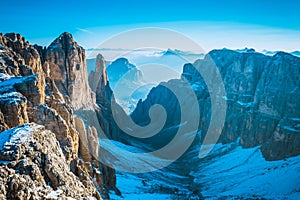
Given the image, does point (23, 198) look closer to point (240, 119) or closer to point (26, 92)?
point (26, 92)

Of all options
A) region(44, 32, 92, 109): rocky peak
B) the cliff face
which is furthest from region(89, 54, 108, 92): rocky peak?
the cliff face

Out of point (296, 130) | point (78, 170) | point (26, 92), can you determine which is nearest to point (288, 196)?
point (296, 130)

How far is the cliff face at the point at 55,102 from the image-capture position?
119 feet

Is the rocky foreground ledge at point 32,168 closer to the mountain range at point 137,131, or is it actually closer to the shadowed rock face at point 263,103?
the mountain range at point 137,131

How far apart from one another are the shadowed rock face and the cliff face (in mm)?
69686

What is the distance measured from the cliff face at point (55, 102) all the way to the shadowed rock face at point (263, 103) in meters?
Result: 69.7

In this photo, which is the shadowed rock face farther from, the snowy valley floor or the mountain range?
the snowy valley floor

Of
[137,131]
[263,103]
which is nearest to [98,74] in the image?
[137,131]

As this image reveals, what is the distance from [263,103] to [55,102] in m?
102

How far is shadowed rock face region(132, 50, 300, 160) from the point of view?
113 m

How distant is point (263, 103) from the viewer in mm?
132125

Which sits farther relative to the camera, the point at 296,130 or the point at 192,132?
the point at 192,132

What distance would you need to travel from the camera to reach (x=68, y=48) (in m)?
96.4

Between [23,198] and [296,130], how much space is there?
10555 cm
